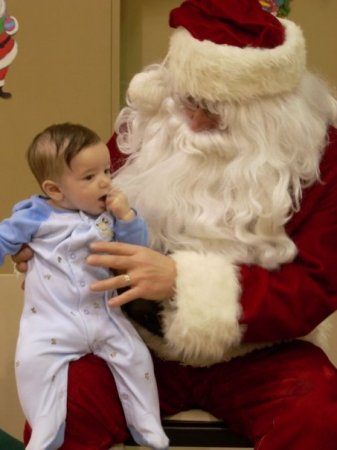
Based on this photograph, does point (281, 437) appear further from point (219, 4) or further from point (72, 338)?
point (219, 4)

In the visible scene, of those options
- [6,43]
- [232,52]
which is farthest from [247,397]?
[6,43]

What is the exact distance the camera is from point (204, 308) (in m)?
1.10

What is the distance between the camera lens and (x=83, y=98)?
6.11 ft

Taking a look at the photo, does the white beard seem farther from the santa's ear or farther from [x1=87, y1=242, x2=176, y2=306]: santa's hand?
the santa's ear

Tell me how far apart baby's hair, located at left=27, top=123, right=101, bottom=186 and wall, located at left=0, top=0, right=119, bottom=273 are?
2.65 feet

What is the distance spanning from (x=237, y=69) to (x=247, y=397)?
1.95ft

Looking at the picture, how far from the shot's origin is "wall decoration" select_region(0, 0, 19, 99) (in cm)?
180

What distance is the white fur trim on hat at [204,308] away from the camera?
1098 mm

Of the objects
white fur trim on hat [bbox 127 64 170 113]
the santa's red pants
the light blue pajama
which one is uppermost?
white fur trim on hat [bbox 127 64 170 113]

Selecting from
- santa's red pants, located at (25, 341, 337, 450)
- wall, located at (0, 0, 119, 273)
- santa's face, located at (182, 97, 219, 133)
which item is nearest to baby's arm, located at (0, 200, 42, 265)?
santa's red pants, located at (25, 341, 337, 450)

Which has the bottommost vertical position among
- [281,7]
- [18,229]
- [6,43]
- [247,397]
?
[247,397]

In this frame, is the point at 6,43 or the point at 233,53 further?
the point at 6,43

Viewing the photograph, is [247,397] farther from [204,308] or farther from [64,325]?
[64,325]

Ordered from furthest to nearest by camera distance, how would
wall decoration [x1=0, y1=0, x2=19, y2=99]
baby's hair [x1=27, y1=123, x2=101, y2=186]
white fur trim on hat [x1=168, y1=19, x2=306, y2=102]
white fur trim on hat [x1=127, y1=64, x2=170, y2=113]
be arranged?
wall decoration [x1=0, y1=0, x2=19, y2=99] → white fur trim on hat [x1=127, y1=64, x2=170, y2=113] → white fur trim on hat [x1=168, y1=19, x2=306, y2=102] → baby's hair [x1=27, y1=123, x2=101, y2=186]
